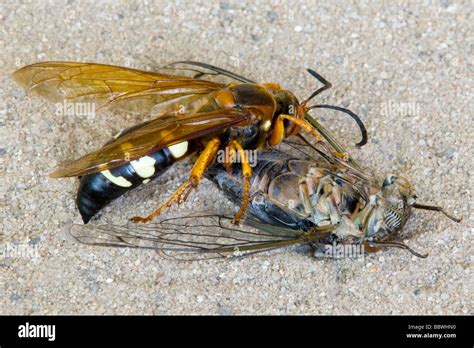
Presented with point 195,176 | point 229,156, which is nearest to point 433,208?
point 229,156

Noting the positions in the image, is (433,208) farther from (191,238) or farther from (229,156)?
(191,238)

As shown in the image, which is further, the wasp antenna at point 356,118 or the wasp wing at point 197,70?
the wasp wing at point 197,70

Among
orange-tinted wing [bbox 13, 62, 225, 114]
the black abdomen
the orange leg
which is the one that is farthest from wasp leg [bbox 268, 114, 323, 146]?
the black abdomen

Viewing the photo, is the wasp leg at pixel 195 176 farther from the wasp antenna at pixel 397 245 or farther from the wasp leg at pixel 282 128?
the wasp antenna at pixel 397 245

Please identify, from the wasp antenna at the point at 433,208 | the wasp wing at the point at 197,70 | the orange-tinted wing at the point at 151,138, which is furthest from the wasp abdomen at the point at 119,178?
the wasp antenna at the point at 433,208

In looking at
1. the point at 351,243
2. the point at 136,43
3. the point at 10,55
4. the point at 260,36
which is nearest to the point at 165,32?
the point at 136,43

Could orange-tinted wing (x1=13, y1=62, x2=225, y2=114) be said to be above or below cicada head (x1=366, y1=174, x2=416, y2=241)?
above

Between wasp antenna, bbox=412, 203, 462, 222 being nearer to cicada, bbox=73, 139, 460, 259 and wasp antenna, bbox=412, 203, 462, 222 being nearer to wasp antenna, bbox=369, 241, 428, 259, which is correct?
cicada, bbox=73, 139, 460, 259
